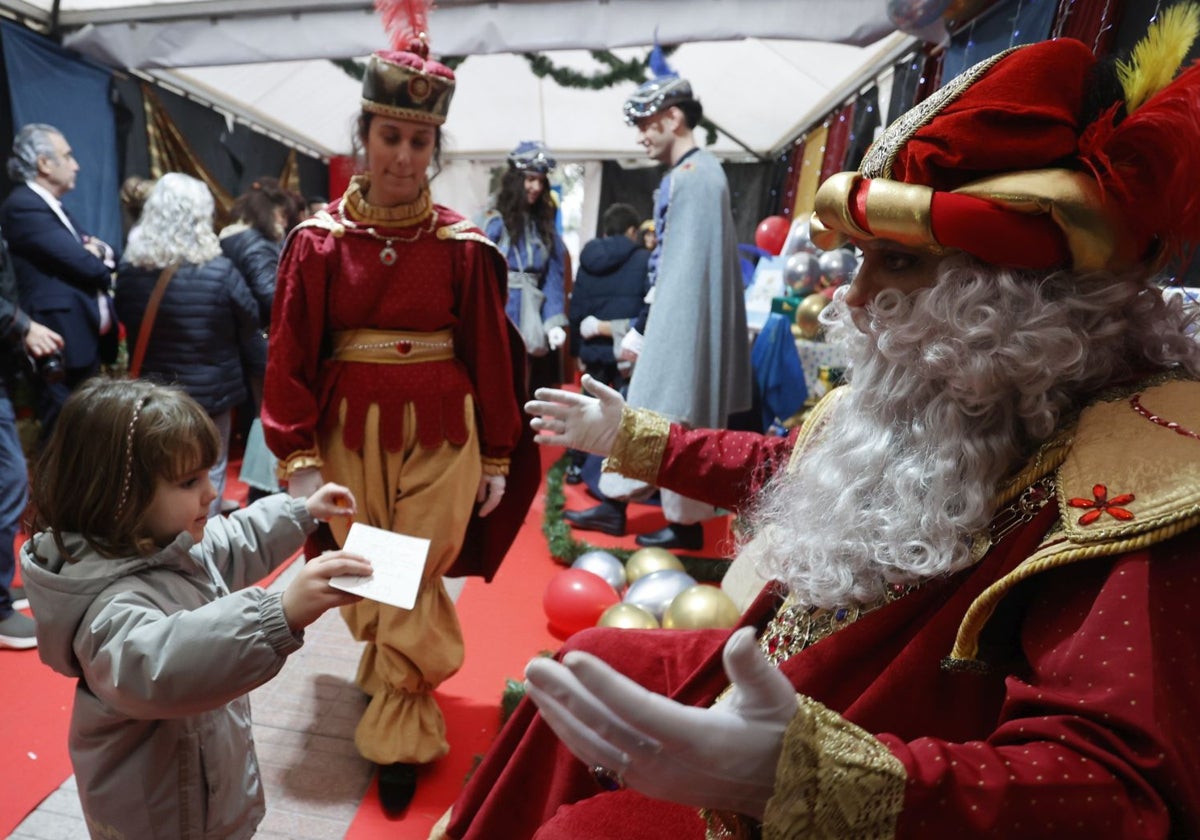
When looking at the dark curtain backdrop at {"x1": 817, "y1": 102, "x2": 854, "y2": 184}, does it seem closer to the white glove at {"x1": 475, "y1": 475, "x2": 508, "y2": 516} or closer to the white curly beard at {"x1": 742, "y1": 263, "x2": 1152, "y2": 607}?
the white glove at {"x1": 475, "y1": 475, "x2": 508, "y2": 516}

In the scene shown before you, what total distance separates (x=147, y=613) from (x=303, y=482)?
2.57 feet

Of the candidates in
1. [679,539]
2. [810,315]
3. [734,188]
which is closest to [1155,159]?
[810,315]

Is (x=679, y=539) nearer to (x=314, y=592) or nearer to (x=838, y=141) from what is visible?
(x=314, y=592)

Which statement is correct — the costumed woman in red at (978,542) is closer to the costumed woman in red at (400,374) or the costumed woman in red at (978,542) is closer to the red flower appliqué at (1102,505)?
the red flower appliqué at (1102,505)

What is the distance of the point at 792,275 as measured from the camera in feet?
13.3

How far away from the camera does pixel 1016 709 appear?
90 centimetres

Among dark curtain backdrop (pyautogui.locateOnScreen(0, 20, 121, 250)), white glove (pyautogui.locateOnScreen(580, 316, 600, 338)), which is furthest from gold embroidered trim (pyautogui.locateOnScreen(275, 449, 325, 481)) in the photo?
dark curtain backdrop (pyautogui.locateOnScreen(0, 20, 121, 250))

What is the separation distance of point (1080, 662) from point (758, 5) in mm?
3641

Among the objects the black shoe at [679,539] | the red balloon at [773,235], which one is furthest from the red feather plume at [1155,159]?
the red balloon at [773,235]

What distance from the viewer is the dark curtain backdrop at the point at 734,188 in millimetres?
8508

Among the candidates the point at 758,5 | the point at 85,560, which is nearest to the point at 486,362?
the point at 85,560

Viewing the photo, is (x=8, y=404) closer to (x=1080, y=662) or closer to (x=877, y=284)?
(x=877, y=284)

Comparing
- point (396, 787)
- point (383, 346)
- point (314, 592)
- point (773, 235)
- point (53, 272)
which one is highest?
point (773, 235)

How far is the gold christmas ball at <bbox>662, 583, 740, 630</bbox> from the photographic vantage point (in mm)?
2455
